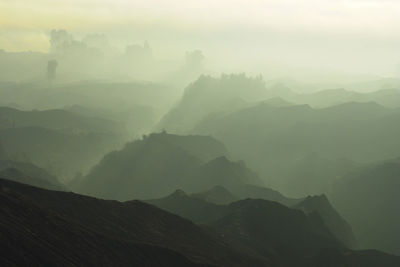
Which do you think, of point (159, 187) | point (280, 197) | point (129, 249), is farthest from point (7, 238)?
point (159, 187)

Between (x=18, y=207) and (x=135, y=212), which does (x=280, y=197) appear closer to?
(x=135, y=212)

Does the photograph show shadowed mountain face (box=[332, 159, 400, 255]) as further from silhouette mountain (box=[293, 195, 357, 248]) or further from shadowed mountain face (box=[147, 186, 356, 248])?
shadowed mountain face (box=[147, 186, 356, 248])

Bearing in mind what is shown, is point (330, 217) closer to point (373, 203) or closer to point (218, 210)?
point (373, 203)

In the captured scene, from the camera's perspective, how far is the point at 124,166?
183 metres

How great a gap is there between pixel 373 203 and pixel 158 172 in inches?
2936

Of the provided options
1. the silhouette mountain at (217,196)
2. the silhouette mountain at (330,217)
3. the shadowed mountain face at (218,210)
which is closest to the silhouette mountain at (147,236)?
the shadowed mountain face at (218,210)

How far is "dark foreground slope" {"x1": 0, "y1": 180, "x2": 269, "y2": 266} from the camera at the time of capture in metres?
49.5

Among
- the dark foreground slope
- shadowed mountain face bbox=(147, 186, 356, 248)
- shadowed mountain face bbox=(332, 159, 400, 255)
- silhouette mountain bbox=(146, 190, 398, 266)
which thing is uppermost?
shadowed mountain face bbox=(332, 159, 400, 255)

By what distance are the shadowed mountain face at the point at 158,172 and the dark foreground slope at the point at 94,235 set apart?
8130 cm

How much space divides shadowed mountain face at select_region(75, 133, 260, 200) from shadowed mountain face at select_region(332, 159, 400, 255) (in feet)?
104

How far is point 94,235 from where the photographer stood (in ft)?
190

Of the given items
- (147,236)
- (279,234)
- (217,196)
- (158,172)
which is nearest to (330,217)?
(217,196)

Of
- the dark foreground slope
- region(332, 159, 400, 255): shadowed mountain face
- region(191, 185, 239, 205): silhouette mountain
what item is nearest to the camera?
the dark foreground slope

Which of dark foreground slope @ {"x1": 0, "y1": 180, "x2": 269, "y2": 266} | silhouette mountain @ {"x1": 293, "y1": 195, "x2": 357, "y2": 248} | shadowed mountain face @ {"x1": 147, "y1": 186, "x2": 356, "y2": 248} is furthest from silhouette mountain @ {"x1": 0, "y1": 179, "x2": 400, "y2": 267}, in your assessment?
silhouette mountain @ {"x1": 293, "y1": 195, "x2": 357, "y2": 248}
